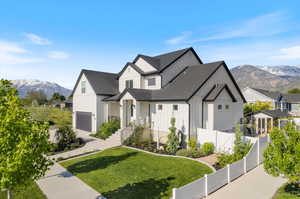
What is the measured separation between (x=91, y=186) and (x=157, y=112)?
10.4 meters

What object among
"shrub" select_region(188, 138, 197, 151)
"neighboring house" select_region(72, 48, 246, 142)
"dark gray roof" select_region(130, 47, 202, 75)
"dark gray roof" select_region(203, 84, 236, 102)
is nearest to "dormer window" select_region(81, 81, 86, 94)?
"neighboring house" select_region(72, 48, 246, 142)

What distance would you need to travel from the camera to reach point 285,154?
22.4 ft

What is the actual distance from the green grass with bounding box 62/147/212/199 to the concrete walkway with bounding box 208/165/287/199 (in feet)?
5.23

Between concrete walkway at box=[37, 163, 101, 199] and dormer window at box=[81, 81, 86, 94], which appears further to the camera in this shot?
dormer window at box=[81, 81, 86, 94]

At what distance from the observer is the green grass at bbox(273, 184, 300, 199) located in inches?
287

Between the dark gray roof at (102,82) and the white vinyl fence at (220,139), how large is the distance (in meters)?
13.6

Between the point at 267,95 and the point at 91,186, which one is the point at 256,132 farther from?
the point at 267,95

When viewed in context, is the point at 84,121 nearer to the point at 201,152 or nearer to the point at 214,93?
the point at 201,152

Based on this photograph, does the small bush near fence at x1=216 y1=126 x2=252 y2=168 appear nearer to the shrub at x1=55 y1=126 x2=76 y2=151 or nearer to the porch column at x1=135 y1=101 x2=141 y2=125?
the porch column at x1=135 y1=101 x2=141 y2=125

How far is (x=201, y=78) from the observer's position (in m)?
17.0

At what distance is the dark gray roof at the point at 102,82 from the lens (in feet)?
77.5

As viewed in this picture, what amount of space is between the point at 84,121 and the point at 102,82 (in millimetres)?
6284

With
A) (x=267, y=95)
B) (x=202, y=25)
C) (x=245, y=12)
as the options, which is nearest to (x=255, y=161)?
(x=245, y=12)

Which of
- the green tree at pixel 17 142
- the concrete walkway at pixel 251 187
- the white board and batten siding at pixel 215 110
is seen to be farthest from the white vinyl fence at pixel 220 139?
the green tree at pixel 17 142
